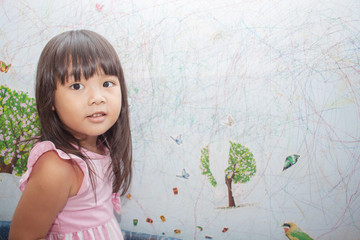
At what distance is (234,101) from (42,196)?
0.63 meters

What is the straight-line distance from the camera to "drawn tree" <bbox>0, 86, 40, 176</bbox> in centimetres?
106

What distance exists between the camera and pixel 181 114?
3.15 feet

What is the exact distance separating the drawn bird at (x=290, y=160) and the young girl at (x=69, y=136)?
1.89 feet

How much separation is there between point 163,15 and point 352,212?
907 millimetres

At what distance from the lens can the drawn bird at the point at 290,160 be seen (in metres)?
0.91

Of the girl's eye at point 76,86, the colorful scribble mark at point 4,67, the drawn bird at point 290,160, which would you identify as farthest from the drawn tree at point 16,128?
the drawn bird at point 290,160

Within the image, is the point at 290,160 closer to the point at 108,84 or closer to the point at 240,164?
the point at 240,164

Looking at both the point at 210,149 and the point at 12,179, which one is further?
the point at 12,179

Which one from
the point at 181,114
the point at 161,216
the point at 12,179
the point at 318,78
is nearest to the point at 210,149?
the point at 181,114

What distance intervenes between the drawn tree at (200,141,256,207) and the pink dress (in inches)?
13.4

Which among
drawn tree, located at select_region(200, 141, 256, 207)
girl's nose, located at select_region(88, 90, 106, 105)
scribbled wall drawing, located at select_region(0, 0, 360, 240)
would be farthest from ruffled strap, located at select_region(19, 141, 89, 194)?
drawn tree, located at select_region(200, 141, 256, 207)

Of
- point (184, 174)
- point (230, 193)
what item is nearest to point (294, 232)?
point (230, 193)

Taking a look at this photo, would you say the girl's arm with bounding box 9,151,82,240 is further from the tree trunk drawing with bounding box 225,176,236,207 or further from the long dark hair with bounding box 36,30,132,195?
the tree trunk drawing with bounding box 225,176,236,207

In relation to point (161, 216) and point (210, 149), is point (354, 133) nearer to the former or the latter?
point (210, 149)
